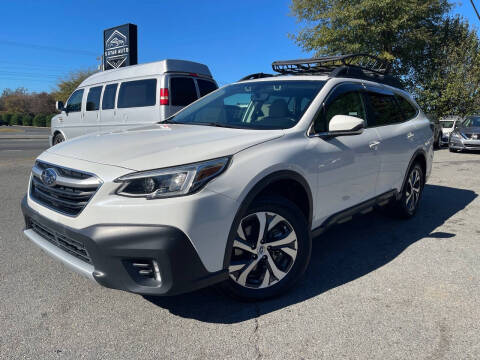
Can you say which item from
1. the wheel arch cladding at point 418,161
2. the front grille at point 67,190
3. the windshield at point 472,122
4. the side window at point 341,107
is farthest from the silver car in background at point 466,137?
the front grille at point 67,190

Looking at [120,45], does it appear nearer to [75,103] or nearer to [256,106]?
[75,103]

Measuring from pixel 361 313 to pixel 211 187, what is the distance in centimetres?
138

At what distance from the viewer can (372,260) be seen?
3.62 m

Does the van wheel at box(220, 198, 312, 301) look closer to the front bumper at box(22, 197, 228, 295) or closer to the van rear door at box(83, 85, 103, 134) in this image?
the front bumper at box(22, 197, 228, 295)

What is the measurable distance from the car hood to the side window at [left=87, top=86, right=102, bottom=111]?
7064 mm

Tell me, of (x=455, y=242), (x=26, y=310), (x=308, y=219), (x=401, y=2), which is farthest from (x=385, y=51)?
(x=26, y=310)

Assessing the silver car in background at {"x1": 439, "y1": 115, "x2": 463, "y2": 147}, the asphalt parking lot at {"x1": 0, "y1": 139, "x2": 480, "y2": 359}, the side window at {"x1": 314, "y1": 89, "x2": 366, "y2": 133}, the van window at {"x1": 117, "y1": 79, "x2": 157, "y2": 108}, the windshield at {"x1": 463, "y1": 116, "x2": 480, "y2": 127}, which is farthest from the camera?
the silver car in background at {"x1": 439, "y1": 115, "x2": 463, "y2": 147}

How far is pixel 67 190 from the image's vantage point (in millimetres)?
2406

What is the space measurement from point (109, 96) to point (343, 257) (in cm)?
741

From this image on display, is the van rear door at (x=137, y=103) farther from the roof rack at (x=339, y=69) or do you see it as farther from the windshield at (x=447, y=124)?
the windshield at (x=447, y=124)

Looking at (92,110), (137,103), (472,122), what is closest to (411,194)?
(137,103)

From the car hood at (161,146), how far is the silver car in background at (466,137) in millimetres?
14351

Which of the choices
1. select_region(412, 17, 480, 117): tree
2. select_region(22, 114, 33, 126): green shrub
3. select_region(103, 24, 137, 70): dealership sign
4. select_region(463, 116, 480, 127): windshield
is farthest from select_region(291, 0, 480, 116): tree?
select_region(22, 114, 33, 126): green shrub

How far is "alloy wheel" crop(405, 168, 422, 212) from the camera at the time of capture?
4801 mm
